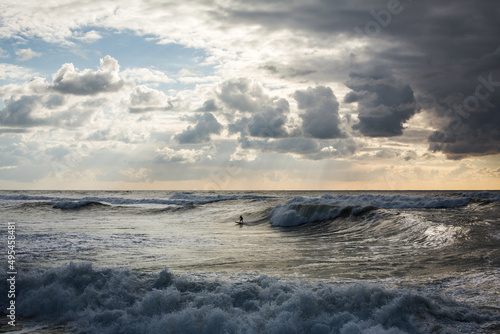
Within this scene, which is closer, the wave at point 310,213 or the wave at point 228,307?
the wave at point 228,307

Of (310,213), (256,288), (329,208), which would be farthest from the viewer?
(310,213)

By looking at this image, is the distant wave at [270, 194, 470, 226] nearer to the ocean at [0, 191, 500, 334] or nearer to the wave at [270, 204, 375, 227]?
the wave at [270, 204, 375, 227]

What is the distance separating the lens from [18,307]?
25.4 ft

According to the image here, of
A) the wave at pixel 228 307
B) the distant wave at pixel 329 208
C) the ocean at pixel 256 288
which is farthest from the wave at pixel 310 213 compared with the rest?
the wave at pixel 228 307

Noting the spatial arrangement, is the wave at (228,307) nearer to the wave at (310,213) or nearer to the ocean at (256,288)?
the ocean at (256,288)

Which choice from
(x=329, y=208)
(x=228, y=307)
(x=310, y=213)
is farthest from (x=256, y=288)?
(x=310, y=213)

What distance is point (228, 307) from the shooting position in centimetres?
701

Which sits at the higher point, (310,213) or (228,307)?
(228,307)

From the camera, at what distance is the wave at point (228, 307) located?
6230mm

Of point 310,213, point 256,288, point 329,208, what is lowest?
point 310,213

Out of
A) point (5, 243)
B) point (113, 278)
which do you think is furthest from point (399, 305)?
point (5, 243)

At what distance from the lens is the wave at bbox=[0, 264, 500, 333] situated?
20.4 ft

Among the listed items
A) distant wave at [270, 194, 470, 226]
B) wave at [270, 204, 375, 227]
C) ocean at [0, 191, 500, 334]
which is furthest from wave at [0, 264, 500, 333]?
distant wave at [270, 194, 470, 226]

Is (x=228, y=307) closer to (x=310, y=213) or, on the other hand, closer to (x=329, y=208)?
(x=329, y=208)
